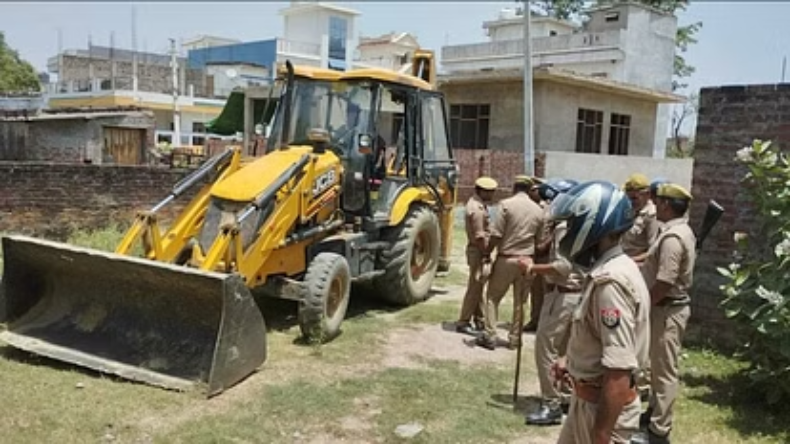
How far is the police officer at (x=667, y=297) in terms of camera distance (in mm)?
4688

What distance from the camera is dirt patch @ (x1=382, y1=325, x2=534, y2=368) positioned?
6438 millimetres

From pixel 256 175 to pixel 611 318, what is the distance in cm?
439

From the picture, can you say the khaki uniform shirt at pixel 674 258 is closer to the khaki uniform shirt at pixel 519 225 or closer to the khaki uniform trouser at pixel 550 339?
the khaki uniform trouser at pixel 550 339

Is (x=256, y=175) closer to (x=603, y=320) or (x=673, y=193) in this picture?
(x=673, y=193)

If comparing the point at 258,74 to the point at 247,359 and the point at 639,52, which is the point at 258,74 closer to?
the point at 639,52

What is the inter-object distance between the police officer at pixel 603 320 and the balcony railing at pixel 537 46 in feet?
92.0

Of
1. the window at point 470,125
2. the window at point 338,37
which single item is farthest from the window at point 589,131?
the window at point 338,37

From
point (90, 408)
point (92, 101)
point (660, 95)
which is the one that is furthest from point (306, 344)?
point (92, 101)

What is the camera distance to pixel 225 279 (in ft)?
16.4

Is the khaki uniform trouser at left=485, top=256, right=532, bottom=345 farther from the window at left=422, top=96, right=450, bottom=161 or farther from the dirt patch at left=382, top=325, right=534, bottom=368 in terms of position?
the window at left=422, top=96, right=450, bottom=161

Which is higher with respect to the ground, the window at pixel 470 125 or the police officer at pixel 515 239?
the window at pixel 470 125

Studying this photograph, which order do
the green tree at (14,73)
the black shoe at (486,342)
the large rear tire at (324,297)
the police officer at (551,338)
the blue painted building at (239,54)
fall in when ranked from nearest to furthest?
the police officer at (551,338) → the large rear tire at (324,297) → the black shoe at (486,342) → the green tree at (14,73) → the blue painted building at (239,54)

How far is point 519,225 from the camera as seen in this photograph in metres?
6.60

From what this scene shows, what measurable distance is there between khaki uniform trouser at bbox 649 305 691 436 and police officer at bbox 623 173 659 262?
0.91m
